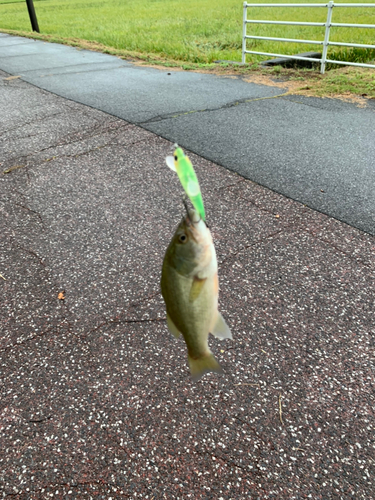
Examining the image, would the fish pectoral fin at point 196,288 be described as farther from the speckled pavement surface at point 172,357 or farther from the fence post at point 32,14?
the fence post at point 32,14

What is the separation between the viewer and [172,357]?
2.43 m

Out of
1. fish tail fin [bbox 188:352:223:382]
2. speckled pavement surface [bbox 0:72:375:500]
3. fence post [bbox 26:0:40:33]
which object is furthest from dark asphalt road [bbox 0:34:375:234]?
fence post [bbox 26:0:40:33]

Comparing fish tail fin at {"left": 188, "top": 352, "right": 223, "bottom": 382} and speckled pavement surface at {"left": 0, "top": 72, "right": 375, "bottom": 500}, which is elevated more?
fish tail fin at {"left": 188, "top": 352, "right": 223, "bottom": 382}

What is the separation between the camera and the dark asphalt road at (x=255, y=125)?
4.23m

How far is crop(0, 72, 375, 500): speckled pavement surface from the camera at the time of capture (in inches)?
74.3

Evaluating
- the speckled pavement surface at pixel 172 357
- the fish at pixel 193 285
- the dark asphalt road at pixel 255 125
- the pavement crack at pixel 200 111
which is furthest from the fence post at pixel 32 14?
the fish at pixel 193 285

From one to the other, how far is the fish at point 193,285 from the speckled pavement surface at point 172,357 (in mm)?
1270

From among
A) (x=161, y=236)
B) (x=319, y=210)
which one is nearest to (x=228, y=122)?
(x=319, y=210)

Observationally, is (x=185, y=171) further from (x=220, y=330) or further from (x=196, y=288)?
(x=220, y=330)

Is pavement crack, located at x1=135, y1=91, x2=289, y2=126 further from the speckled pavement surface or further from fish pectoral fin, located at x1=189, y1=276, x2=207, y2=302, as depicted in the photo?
fish pectoral fin, located at x1=189, y1=276, x2=207, y2=302

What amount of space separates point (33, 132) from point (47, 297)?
151 inches

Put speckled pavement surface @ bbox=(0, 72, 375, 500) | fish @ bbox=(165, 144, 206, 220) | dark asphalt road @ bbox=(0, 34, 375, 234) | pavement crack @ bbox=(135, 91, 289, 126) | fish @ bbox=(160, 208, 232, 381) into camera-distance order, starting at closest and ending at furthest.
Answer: fish @ bbox=(165, 144, 206, 220) → fish @ bbox=(160, 208, 232, 381) → speckled pavement surface @ bbox=(0, 72, 375, 500) → dark asphalt road @ bbox=(0, 34, 375, 234) → pavement crack @ bbox=(135, 91, 289, 126)

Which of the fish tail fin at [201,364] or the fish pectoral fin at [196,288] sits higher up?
the fish pectoral fin at [196,288]

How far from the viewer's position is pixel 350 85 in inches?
297
